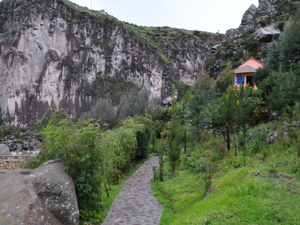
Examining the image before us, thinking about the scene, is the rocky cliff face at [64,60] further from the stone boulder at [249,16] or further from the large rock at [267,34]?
the large rock at [267,34]

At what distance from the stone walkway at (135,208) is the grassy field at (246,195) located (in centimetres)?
30

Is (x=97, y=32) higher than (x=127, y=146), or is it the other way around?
(x=97, y=32)

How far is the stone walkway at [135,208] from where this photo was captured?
6.98 m

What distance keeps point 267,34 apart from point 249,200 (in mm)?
36982

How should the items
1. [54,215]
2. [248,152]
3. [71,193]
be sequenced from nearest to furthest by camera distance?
[54,215]
[71,193]
[248,152]

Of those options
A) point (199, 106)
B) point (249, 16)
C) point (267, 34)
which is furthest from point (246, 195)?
point (249, 16)

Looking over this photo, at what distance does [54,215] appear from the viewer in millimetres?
5527

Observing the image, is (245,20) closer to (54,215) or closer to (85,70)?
(85,70)

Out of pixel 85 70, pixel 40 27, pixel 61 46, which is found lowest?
pixel 85 70

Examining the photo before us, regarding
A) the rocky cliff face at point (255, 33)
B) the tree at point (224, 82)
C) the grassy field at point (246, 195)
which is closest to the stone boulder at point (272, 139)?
the grassy field at point (246, 195)

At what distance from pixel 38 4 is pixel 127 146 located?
42265 mm

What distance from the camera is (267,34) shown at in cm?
3725

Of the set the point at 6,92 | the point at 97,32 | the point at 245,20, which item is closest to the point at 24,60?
the point at 6,92

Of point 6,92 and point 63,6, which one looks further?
point 63,6
